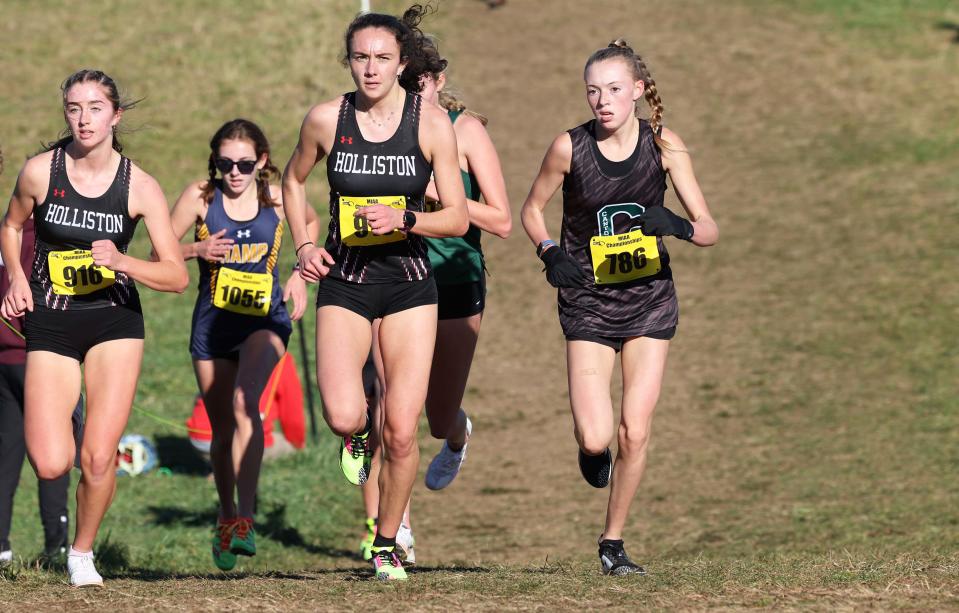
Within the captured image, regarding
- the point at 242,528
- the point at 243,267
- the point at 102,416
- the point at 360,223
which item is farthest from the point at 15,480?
the point at 360,223

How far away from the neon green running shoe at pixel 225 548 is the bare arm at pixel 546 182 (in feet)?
8.53

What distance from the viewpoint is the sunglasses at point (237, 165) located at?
8.28 meters

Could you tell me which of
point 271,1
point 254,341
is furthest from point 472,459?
point 271,1

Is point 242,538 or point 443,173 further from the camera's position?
point 242,538

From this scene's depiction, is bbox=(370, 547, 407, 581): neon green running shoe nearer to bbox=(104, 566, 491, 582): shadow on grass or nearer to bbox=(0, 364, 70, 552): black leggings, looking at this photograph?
bbox=(104, 566, 491, 582): shadow on grass

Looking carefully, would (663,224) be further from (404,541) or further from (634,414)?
(404,541)

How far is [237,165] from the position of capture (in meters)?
8.28

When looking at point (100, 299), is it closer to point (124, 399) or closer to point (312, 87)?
point (124, 399)

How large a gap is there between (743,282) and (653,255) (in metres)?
9.38

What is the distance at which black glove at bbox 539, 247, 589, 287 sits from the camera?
268 inches

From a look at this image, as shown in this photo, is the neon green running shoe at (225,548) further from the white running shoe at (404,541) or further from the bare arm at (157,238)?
the bare arm at (157,238)

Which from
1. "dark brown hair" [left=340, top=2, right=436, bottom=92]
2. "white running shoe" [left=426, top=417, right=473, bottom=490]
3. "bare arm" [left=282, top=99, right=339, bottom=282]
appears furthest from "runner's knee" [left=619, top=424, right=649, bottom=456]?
"dark brown hair" [left=340, top=2, right=436, bottom=92]

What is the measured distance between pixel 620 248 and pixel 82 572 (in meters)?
2.92

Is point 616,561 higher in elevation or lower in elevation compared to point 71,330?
lower
